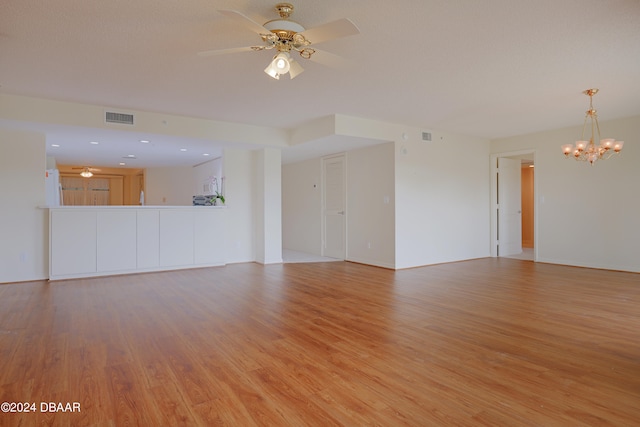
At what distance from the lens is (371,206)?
22.7ft

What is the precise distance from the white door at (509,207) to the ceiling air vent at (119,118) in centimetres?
714

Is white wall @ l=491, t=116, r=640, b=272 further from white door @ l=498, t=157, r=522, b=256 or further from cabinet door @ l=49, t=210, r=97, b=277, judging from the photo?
cabinet door @ l=49, t=210, r=97, b=277

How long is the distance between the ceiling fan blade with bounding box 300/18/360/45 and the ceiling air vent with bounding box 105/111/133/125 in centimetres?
381

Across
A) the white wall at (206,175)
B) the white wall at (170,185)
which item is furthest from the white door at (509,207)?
the white wall at (170,185)

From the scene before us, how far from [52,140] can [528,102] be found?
7362 millimetres

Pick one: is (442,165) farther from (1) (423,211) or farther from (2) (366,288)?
(2) (366,288)

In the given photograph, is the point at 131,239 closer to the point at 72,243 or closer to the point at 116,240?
the point at 116,240

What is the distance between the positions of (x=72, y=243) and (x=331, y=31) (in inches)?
200

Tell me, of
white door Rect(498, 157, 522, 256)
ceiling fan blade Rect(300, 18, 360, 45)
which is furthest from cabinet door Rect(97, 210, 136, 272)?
white door Rect(498, 157, 522, 256)

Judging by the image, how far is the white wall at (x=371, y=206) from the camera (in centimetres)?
652

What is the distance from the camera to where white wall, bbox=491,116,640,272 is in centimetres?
605

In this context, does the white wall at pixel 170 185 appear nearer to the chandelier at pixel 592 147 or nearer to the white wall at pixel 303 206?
the white wall at pixel 303 206

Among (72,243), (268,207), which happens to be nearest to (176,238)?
(72,243)

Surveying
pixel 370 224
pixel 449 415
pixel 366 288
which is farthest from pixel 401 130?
pixel 449 415
